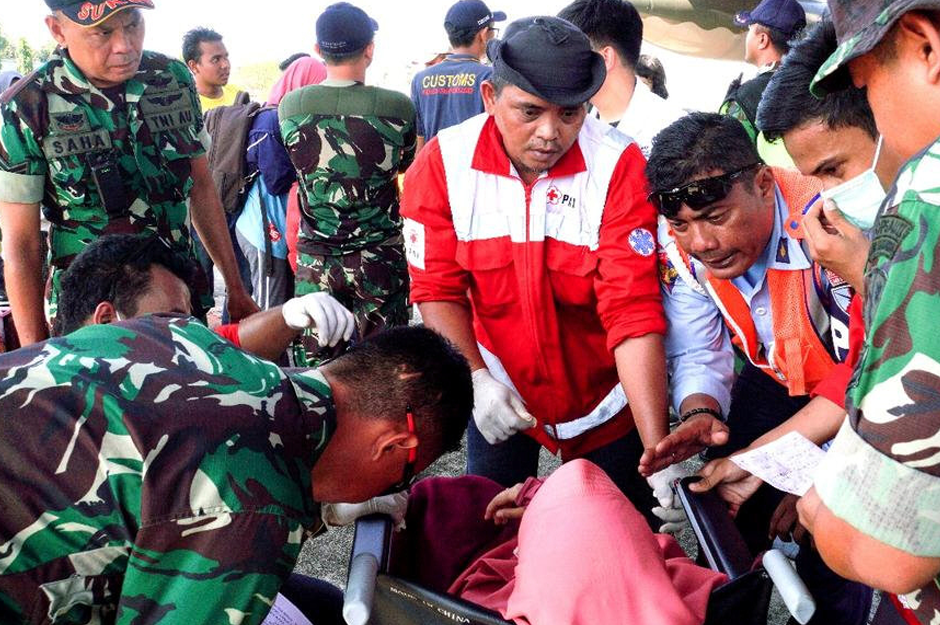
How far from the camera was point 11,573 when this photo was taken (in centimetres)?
117

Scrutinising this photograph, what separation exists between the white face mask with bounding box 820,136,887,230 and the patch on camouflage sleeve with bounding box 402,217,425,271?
3.41 feet

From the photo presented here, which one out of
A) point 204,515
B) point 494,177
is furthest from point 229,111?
point 204,515

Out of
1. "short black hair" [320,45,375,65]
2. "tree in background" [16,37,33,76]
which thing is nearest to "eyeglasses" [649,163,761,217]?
"short black hair" [320,45,375,65]

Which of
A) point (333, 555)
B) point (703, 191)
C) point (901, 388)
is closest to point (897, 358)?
point (901, 388)

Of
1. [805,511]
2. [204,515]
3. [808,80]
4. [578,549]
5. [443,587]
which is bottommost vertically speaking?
[443,587]

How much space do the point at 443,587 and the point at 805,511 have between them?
941mm

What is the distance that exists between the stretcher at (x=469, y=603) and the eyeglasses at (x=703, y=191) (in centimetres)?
73

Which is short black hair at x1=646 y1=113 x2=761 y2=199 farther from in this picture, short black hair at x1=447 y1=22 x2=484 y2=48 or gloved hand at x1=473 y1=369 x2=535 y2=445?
short black hair at x1=447 y1=22 x2=484 y2=48

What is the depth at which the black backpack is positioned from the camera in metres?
4.07

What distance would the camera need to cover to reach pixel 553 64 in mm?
1965

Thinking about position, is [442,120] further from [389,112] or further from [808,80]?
[808,80]

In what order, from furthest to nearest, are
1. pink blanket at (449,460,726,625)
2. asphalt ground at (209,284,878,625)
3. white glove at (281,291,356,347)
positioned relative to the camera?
asphalt ground at (209,284,878,625) → white glove at (281,291,356,347) → pink blanket at (449,460,726,625)

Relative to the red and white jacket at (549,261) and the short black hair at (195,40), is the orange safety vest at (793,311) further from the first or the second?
the short black hair at (195,40)

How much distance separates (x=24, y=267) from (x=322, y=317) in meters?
1.10
